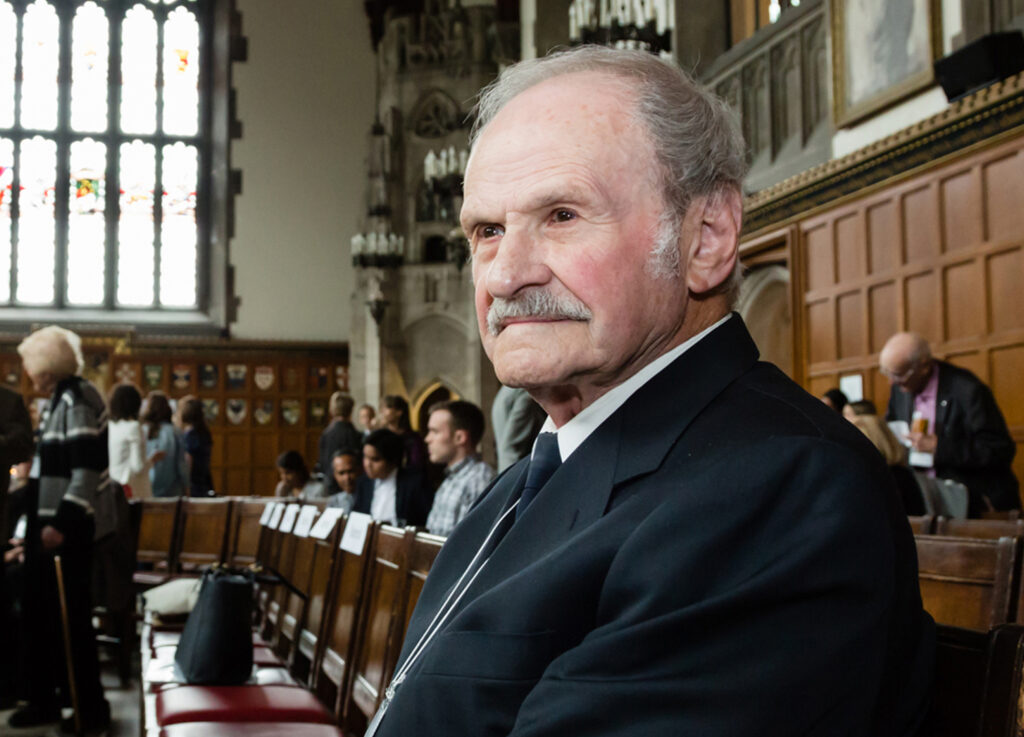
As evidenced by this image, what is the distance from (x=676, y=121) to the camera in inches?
49.1

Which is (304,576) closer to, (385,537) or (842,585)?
(385,537)

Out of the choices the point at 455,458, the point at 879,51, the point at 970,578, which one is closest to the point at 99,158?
the point at 879,51

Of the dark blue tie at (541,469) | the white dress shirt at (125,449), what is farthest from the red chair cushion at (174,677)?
the white dress shirt at (125,449)

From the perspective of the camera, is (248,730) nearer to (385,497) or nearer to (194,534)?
(385,497)

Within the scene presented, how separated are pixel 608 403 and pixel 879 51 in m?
7.13

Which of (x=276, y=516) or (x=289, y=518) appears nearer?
(x=289, y=518)

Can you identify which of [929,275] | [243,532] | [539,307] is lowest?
[243,532]

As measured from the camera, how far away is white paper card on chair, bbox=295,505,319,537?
4.18m

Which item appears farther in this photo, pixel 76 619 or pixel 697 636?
pixel 76 619

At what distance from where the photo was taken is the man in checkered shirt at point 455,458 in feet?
16.8

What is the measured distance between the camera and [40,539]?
4.77 metres

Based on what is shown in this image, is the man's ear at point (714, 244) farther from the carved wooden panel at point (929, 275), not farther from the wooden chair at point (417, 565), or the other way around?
the carved wooden panel at point (929, 275)

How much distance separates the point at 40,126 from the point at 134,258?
270 centimetres

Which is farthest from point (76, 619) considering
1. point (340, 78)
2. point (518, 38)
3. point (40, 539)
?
point (340, 78)
